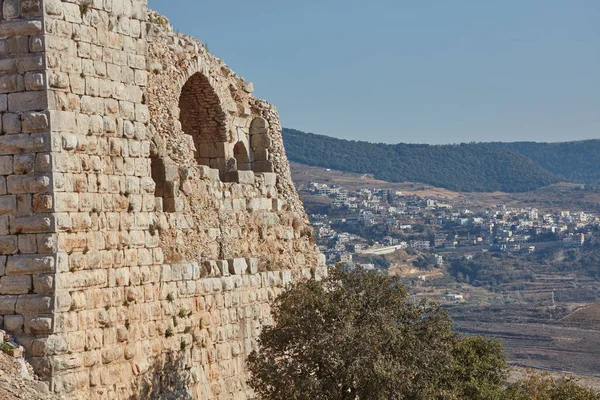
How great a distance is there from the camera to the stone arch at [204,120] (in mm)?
20797

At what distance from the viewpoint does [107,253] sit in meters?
14.1

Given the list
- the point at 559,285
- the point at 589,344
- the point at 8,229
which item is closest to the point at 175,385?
the point at 8,229

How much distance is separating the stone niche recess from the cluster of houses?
114400 mm

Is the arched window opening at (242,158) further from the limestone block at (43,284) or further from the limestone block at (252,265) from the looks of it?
the limestone block at (43,284)

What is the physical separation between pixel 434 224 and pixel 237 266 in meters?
149

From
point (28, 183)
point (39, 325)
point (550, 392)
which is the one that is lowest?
point (550, 392)

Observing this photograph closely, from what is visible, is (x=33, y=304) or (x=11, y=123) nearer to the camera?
(x=33, y=304)

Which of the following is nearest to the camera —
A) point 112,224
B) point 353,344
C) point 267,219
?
point 112,224

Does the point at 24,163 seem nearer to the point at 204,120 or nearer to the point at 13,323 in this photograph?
the point at 13,323

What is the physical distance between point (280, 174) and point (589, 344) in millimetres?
78934

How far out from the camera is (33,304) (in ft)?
43.1

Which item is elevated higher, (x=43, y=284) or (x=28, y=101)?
(x=28, y=101)

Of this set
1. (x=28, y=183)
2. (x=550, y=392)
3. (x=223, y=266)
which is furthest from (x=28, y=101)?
(x=550, y=392)

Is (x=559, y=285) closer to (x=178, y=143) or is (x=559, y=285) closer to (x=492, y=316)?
(x=492, y=316)
